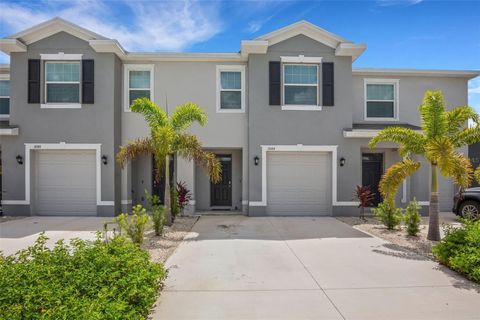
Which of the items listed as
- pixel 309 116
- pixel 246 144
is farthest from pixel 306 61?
pixel 246 144

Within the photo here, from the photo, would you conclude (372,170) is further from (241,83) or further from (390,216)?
(241,83)

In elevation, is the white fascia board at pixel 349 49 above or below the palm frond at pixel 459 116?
above

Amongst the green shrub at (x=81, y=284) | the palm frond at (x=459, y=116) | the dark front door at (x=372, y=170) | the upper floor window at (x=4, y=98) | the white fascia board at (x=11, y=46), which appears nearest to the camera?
the green shrub at (x=81, y=284)

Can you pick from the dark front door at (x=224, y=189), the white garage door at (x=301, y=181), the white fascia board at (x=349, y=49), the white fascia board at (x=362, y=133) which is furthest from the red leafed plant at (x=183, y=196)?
the white fascia board at (x=349, y=49)

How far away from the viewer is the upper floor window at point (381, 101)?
1330 centimetres

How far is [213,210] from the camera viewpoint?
42.8 feet

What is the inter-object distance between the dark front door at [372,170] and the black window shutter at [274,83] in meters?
4.97

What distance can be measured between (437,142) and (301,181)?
5658 millimetres

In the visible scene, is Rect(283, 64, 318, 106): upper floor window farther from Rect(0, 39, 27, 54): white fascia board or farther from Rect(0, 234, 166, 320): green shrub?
Rect(0, 39, 27, 54): white fascia board

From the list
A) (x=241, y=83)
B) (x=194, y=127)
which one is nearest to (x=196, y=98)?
(x=194, y=127)

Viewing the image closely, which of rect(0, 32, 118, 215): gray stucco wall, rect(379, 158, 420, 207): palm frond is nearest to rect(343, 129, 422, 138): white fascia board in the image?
rect(379, 158, 420, 207): palm frond

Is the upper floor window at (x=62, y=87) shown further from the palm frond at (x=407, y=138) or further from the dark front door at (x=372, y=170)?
the dark front door at (x=372, y=170)

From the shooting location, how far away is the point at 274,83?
11906mm

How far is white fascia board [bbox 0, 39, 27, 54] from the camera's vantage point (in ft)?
37.0
